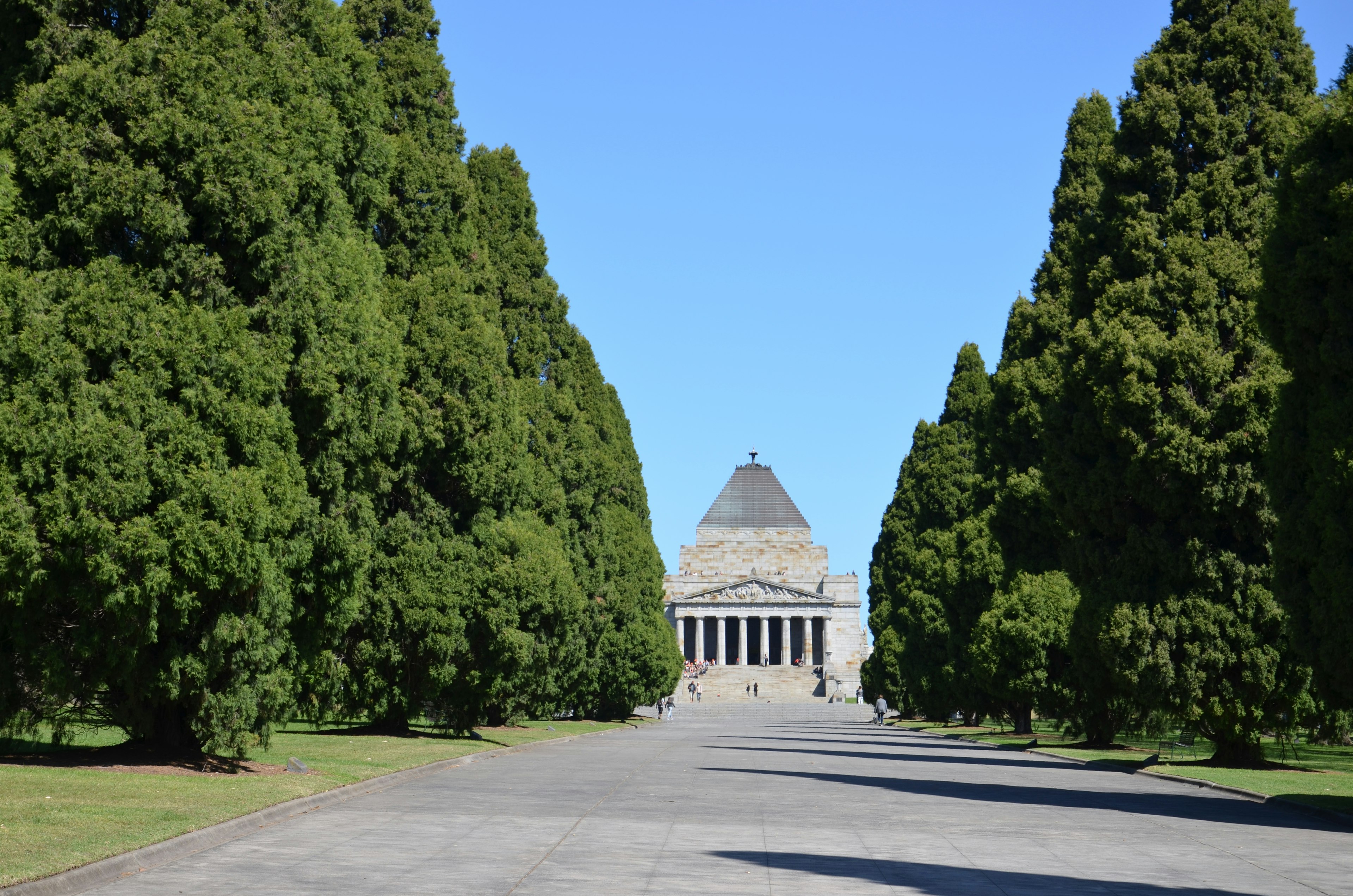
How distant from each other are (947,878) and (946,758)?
19.9 m

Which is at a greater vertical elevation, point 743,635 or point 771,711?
point 743,635

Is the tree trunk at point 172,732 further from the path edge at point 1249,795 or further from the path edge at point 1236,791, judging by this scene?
the path edge at point 1249,795

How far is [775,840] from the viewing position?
44.0 ft

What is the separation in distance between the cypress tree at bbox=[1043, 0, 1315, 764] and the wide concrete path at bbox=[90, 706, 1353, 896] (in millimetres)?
2900

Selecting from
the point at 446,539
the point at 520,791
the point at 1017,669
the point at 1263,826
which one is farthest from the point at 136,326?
the point at 1017,669

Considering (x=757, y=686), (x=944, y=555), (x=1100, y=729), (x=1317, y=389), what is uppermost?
(x=944, y=555)

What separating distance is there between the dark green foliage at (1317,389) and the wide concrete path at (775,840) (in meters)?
2.51

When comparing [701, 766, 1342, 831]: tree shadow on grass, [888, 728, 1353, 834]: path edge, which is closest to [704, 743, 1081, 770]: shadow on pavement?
[888, 728, 1353, 834]: path edge

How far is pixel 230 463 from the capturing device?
689 inches

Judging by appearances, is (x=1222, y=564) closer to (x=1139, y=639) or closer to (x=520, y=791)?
(x=1139, y=639)

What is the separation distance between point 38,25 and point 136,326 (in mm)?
4701

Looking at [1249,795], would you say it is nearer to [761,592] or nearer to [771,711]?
[771,711]

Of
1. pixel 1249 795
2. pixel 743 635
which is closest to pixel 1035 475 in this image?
pixel 1249 795

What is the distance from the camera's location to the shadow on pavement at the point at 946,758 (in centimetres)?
2806
